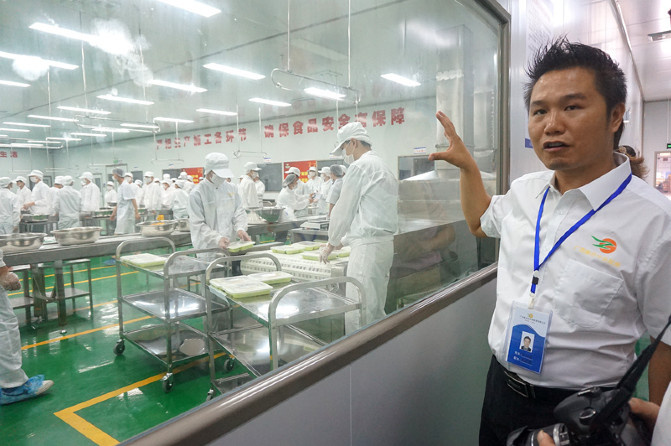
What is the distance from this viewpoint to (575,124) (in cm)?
92

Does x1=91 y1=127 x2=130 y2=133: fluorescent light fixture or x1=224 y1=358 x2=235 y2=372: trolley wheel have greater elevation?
x1=91 y1=127 x2=130 y2=133: fluorescent light fixture

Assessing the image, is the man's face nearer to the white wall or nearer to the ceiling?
the ceiling

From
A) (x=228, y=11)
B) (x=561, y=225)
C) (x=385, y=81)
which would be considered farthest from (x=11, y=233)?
(x=385, y=81)

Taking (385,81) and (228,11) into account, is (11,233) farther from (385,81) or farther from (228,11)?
(385,81)

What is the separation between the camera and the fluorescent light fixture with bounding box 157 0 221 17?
2.67 m

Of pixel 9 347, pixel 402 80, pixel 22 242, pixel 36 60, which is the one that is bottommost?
pixel 9 347

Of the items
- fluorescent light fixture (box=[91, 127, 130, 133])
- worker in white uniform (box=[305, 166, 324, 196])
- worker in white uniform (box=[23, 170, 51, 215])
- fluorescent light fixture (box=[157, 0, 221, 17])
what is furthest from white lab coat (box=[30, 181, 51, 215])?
worker in white uniform (box=[305, 166, 324, 196])

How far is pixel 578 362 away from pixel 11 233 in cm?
217

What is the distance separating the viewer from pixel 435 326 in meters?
1.48

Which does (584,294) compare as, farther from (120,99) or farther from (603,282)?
(120,99)

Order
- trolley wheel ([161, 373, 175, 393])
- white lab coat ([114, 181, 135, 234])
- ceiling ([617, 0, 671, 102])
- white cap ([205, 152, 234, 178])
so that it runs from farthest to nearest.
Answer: ceiling ([617, 0, 671, 102]), white lab coat ([114, 181, 135, 234]), white cap ([205, 152, 234, 178]), trolley wheel ([161, 373, 175, 393])

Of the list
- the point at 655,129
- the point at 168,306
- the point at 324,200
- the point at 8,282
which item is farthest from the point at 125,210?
the point at 655,129

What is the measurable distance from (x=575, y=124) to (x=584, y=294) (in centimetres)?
38

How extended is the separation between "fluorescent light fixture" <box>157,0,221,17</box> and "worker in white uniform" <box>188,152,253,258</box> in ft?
3.44
